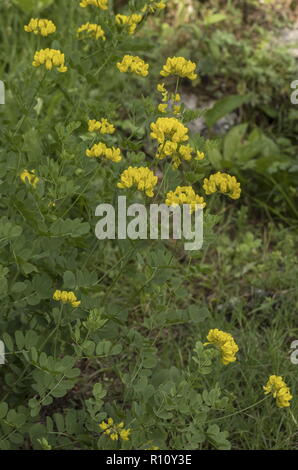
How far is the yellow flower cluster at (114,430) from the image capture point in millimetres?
1997

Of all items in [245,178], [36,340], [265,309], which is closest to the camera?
[36,340]

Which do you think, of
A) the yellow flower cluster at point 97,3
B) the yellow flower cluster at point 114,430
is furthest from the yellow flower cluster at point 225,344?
the yellow flower cluster at point 97,3

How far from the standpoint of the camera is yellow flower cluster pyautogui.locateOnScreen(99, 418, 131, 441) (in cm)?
200

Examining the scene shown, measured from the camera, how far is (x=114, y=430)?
2041 mm

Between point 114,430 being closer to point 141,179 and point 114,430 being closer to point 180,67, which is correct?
point 141,179

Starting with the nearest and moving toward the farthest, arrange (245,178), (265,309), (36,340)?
(36,340) → (265,309) → (245,178)

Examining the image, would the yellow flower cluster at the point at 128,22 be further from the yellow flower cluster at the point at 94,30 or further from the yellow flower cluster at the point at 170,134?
the yellow flower cluster at the point at 170,134

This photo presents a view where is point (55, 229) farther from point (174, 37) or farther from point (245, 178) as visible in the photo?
point (174, 37)

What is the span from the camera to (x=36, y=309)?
2.37 m

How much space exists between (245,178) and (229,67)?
73 centimetres

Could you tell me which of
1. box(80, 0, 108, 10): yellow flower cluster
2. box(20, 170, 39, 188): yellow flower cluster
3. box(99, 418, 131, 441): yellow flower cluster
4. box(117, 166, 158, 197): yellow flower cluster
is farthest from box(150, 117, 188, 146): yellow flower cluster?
box(99, 418, 131, 441): yellow flower cluster

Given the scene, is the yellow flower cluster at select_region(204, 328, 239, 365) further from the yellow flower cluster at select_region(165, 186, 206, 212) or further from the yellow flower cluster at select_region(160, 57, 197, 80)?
the yellow flower cluster at select_region(160, 57, 197, 80)

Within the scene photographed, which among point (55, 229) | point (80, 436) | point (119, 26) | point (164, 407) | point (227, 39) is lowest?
point (80, 436)
